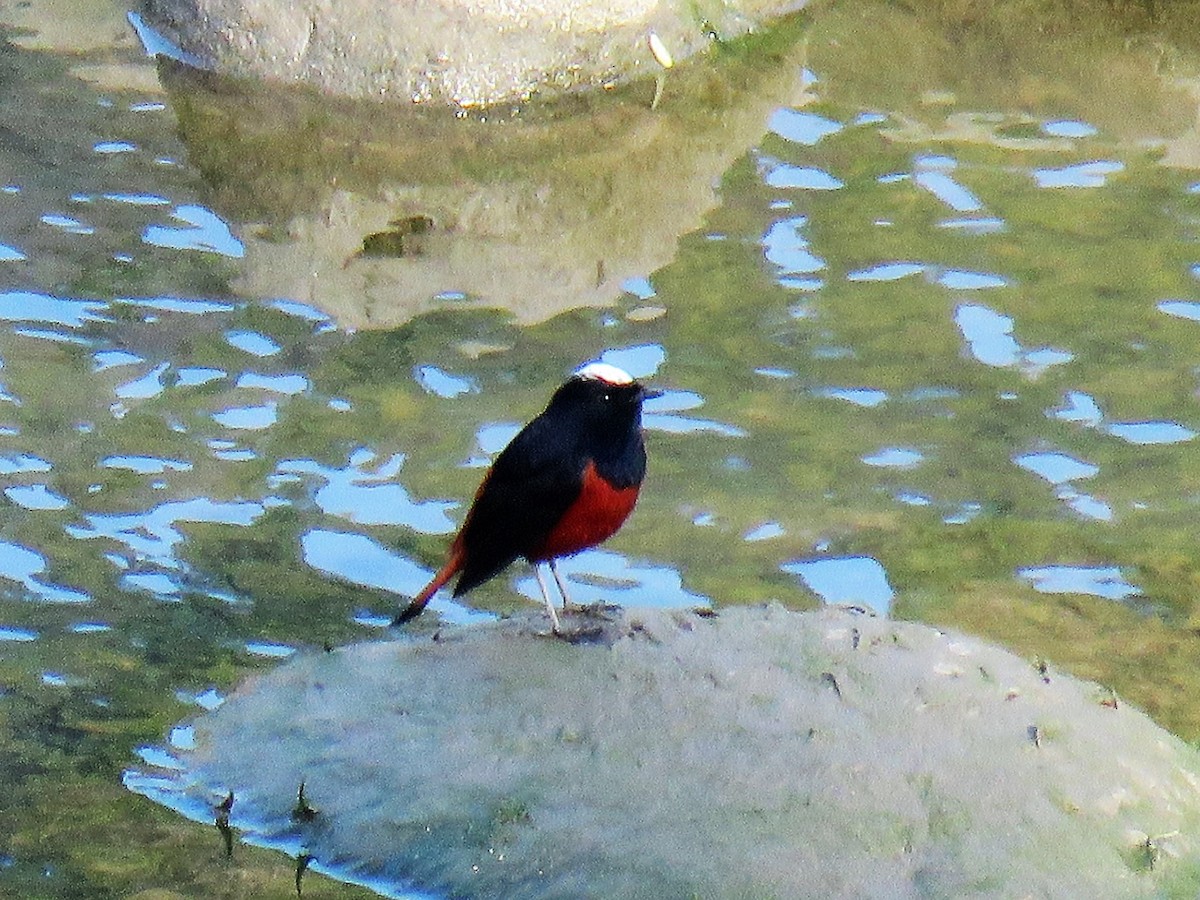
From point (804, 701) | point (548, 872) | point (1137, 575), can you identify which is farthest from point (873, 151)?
point (548, 872)

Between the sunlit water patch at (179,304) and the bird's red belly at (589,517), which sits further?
the sunlit water patch at (179,304)

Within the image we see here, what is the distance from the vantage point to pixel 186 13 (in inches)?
415

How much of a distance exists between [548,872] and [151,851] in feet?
3.71

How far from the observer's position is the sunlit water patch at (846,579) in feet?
20.8

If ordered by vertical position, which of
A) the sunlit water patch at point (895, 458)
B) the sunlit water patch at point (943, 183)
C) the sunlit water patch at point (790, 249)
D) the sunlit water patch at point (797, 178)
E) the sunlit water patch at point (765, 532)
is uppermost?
the sunlit water patch at point (943, 183)

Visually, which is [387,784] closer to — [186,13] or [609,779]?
[609,779]

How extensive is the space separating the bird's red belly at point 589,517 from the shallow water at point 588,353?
865 mm

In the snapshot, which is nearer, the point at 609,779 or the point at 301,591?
the point at 609,779

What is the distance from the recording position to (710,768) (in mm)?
4582

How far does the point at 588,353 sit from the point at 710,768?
342cm

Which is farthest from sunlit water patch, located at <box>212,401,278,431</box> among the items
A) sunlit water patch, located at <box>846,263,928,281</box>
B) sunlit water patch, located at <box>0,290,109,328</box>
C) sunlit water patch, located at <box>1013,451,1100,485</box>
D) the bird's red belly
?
sunlit water patch, located at <box>1013,451,1100,485</box>

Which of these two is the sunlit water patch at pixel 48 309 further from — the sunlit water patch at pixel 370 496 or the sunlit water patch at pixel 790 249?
the sunlit water patch at pixel 790 249

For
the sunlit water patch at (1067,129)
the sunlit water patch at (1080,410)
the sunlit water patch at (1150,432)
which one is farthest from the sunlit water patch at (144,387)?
the sunlit water patch at (1067,129)

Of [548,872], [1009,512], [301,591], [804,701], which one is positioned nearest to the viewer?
[548,872]
